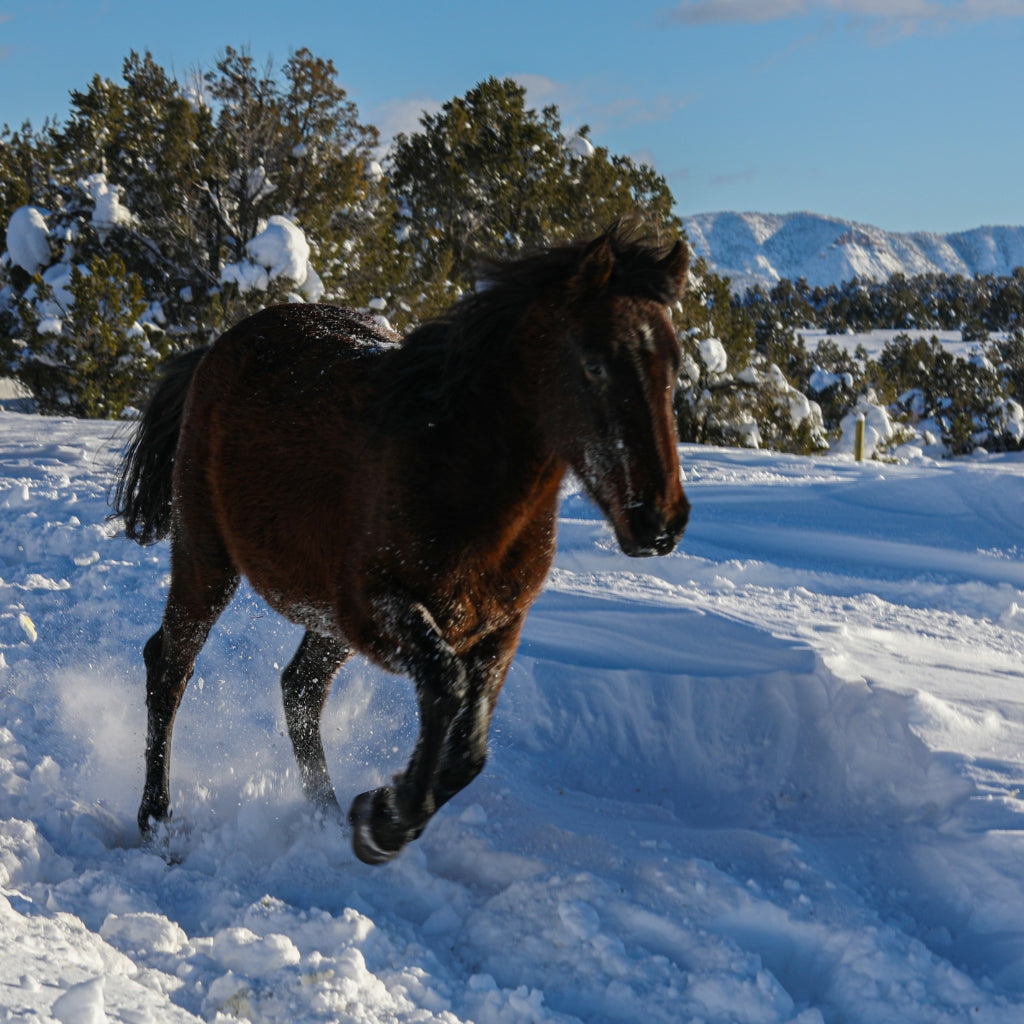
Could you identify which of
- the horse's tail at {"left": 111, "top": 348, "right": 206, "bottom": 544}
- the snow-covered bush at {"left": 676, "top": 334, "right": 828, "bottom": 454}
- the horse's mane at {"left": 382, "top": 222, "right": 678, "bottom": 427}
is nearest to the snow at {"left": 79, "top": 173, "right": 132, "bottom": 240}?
the snow-covered bush at {"left": 676, "top": 334, "right": 828, "bottom": 454}

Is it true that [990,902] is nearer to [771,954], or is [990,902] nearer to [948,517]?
[771,954]

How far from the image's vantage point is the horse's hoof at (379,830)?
8.21ft

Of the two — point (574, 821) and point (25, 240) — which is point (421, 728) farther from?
point (25, 240)

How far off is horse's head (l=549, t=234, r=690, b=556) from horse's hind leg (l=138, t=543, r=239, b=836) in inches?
69.5

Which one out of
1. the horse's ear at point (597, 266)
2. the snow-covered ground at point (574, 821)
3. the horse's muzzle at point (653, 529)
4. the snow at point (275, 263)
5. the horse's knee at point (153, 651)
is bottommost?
the snow-covered ground at point (574, 821)

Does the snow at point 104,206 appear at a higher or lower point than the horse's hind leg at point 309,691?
higher

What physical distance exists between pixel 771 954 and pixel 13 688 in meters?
3.21

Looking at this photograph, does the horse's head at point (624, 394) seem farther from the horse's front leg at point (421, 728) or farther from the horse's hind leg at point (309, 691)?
the horse's hind leg at point (309, 691)

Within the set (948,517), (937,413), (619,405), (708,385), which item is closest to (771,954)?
(619,405)

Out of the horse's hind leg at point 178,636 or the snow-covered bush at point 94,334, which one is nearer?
the horse's hind leg at point 178,636

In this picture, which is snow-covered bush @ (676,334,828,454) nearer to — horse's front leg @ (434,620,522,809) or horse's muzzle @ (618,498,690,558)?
horse's front leg @ (434,620,522,809)

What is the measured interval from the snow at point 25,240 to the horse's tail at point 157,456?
12.0m

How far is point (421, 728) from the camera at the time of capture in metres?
2.50

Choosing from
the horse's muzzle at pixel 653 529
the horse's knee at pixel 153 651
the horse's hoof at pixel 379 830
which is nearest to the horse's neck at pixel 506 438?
the horse's muzzle at pixel 653 529
